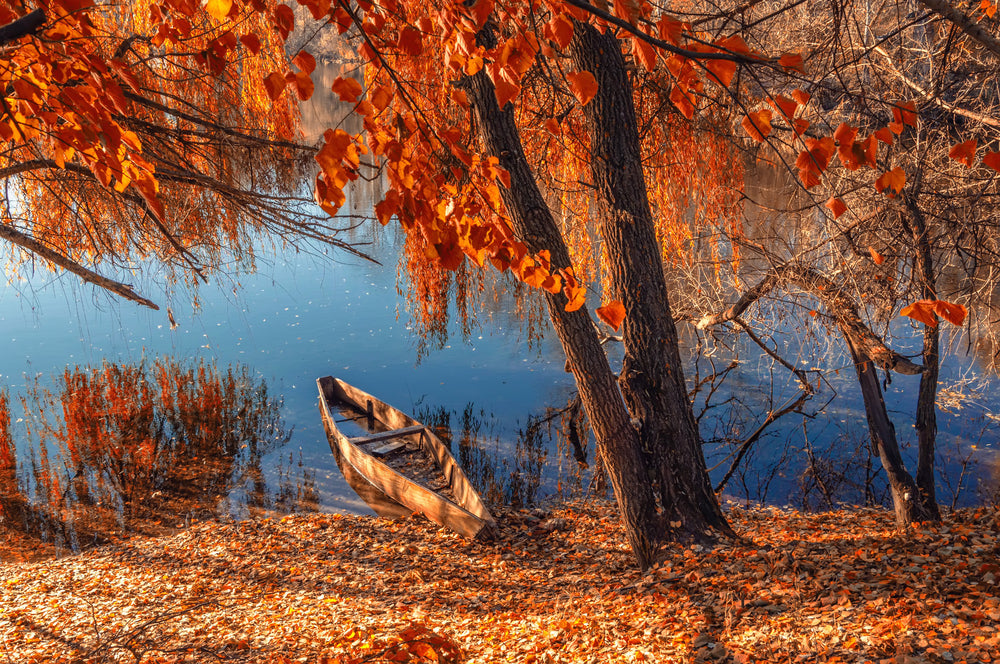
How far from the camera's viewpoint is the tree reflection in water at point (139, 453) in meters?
7.82

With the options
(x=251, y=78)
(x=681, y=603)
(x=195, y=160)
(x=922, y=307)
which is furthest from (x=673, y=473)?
(x=251, y=78)

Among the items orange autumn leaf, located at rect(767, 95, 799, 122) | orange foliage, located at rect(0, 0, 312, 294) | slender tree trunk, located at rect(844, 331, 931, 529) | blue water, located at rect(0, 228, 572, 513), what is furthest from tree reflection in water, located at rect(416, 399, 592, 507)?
orange autumn leaf, located at rect(767, 95, 799, 122)

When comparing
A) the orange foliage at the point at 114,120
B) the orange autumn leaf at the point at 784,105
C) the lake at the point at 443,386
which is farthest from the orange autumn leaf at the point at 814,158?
the lake at the point at 443,386

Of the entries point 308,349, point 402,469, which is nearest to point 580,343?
point 402,469

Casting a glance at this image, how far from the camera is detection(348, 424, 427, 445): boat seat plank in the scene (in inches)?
340

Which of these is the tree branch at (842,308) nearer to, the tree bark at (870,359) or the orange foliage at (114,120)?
the tree bark at (870,359)

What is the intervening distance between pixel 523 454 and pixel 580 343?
15.2 feet

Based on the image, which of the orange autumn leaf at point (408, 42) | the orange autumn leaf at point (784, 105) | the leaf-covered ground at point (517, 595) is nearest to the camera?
the orange autumn leaf at point (784, 105)

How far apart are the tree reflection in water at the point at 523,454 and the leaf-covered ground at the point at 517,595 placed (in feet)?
2.11

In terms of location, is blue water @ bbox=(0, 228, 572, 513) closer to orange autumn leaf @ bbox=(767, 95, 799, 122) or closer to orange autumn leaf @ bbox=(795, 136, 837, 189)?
orange autumn leaf @ bbox=(795, 136, 837, 189)

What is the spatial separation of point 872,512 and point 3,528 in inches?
362

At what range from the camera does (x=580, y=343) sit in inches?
183

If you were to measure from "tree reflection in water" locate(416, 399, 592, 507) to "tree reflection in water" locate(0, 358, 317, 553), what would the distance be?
81.1 inches

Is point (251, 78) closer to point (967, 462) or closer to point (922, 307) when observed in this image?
point (922, 307)
